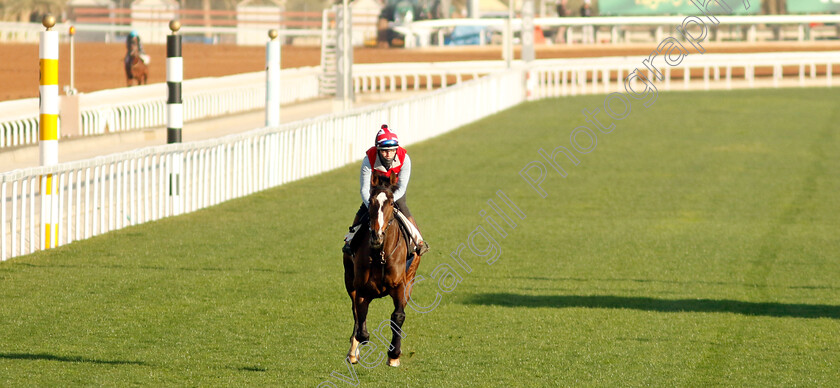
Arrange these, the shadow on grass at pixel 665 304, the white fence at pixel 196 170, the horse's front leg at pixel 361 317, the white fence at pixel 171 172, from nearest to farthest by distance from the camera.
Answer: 1. the horse's front leg at pixel 361 317
2. the shadow on grass at pixel 665 304
3. the white fence at pixel 171 172
4. the white fence at pixel 196 170

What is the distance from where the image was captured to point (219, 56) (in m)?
53.8

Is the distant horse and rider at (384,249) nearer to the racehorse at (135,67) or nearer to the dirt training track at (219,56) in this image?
the racehorse at (135,67)

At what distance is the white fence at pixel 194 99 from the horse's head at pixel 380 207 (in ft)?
42.0

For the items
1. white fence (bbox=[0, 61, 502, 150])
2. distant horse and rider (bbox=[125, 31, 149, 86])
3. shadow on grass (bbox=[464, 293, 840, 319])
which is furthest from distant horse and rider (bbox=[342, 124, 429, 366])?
distant horse and rider (bbox=[125, 31, 149, 86])

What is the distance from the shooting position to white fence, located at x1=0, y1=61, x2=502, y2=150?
20062 mm

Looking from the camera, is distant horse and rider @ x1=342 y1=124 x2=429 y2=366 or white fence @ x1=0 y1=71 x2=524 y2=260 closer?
distant horse and rider @ x1=342 y1=124 x2=429 y2=366

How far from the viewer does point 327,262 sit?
11.4 metres

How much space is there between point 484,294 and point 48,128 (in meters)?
4.98

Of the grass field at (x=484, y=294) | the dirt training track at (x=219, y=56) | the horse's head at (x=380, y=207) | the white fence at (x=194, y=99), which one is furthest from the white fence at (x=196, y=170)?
the dirt training track at (x=219, y=56)

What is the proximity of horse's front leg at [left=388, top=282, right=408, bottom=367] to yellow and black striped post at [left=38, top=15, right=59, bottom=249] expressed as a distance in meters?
5.47

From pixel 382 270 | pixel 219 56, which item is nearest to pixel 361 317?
pixel 382 270

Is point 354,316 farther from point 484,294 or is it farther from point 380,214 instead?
point 484,294

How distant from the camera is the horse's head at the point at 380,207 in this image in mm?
6879

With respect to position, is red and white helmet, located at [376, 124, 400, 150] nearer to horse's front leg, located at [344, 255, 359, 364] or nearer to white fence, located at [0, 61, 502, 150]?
horse's front leg, located at [344, 255, 359, 364]
